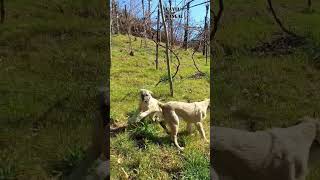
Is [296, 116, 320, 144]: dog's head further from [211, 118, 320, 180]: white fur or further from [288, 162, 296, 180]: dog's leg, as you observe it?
[288, 162, 296, 180]: dog's leg

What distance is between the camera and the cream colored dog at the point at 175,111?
351 centimetres

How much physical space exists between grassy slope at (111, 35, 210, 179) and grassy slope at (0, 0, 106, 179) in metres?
0.16

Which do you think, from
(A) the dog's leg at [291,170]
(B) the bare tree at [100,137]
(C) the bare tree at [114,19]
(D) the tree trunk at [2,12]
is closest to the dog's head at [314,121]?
(A) the dog's leg at [291,170]

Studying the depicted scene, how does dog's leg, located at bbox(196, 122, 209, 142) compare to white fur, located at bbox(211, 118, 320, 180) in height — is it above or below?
above

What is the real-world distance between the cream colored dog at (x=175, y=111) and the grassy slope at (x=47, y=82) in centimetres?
36

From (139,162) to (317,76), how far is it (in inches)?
54.6

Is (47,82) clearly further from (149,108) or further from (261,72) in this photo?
(261,72)

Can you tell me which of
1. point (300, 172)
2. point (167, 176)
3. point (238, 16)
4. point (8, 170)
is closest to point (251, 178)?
point (300, 172)

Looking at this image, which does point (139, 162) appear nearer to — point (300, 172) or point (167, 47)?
A: point (167, 47)

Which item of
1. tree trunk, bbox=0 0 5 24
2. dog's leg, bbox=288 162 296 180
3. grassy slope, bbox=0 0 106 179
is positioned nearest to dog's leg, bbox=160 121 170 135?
grassy slope, bbox=0 0 106 179

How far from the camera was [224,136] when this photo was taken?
134 inches

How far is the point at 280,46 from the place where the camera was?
366 centimetres

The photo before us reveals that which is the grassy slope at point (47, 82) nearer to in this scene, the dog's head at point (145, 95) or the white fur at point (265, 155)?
the dog's head at point (145, 95)

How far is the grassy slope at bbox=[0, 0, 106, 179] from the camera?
3328 mm
